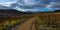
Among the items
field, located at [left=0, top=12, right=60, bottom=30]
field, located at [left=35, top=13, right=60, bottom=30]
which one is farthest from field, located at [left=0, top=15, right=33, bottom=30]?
field, located at [left=35, top=13, right=60, bottom=30]

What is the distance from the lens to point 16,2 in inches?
41.9

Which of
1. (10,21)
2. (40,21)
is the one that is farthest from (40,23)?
(10,21)

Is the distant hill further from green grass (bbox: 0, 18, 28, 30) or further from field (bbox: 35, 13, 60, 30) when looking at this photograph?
field (bbox: 35, 13, 60, 30)

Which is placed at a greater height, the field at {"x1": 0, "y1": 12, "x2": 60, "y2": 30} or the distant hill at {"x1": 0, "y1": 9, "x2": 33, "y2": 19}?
the distant hill at {"x1": 0, "y1": 9, "x2": 33, "y2": 19}

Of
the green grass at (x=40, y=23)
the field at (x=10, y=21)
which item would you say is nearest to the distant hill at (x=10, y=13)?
the field at (x=10, y=21)

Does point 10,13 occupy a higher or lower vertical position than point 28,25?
higher

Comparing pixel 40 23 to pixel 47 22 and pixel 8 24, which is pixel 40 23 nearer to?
pixel 47 22

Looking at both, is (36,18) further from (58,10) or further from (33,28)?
(58,10)

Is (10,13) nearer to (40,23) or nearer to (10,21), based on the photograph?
(10,21)

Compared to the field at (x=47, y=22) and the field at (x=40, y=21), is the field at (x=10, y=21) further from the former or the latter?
the field at (x=47, y=22)

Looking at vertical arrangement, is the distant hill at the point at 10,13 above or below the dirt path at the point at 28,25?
above

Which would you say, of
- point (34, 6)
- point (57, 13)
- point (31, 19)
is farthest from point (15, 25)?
point (57, 13)

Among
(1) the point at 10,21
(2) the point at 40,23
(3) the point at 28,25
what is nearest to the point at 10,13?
(1) the point at 10,21

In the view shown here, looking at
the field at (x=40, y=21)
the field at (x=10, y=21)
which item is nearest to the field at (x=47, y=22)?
the field at (x=40, y=21)
